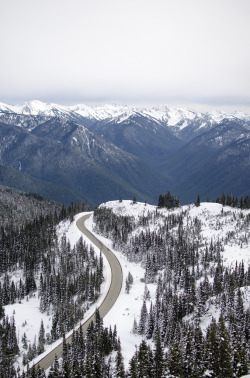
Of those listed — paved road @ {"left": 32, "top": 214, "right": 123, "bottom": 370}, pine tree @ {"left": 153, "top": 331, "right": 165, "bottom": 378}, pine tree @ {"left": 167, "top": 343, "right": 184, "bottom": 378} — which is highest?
pine tree @ {"left": 167, "top": 343, "right": 184, "bottom": 378}

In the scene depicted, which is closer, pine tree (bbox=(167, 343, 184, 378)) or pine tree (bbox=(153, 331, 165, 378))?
pine tree (bbox=(167, 343, 184, 378))

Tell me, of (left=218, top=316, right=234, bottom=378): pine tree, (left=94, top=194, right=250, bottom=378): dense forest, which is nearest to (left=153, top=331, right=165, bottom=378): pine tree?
(left=94, top=194, right=250, bottom=378): dense forest

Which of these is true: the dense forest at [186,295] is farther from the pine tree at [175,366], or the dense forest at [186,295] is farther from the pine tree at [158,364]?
the pine tree at [158,364]

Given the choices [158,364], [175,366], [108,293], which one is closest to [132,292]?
[108,293]

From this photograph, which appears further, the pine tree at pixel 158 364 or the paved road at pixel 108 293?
the paved road at pixel 108 293

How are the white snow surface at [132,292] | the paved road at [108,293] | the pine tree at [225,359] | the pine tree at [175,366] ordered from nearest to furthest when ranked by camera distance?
the pine tree at [225,359]
the pine tree at [175,366]
the paved road at [108,293]
the white snow surface at [132,292]

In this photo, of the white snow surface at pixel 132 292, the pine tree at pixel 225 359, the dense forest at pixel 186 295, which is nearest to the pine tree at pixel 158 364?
the dense forest at pixel 186 295

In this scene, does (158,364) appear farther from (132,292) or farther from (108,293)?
(108,293)

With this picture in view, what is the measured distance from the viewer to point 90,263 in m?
145

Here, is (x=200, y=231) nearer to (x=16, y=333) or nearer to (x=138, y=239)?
(x=138, y=239)

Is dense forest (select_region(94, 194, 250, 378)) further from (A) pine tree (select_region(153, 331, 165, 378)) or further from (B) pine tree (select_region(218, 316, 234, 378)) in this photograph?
(A) pine tree (select_region(153, 331, 165, 378))

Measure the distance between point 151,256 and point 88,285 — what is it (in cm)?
3747

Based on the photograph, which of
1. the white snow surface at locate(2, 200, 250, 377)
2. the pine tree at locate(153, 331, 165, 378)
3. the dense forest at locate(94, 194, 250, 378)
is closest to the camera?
the dense forest at locate(94, 194, 250, 378)

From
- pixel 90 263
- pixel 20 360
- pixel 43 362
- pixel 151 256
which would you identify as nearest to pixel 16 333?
pixel 20 360
